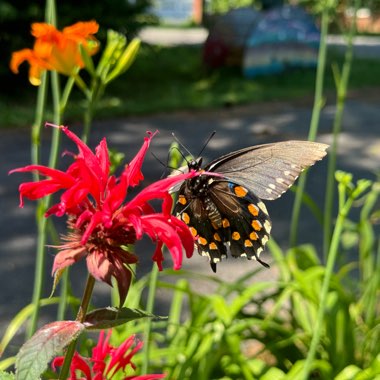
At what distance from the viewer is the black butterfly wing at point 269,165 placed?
115cm

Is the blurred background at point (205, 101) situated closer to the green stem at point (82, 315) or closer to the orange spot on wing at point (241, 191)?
the orange spot on wing at point (241, 191)

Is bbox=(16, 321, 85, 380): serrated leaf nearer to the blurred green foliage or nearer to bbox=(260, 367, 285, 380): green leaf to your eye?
bbox=(260, 367, 285, 380): green leaf

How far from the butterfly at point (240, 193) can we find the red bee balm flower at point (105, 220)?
189 millimetres

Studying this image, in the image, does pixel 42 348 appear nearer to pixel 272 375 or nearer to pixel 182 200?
pixel 182 200

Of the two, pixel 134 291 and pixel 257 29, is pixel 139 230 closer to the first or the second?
pixel 134 291

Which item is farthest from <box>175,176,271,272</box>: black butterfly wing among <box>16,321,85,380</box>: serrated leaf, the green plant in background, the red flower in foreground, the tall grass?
the green plant in background

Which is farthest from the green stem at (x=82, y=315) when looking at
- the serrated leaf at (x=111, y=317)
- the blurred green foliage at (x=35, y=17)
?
the blurred green foliage at (x=35, y=17)

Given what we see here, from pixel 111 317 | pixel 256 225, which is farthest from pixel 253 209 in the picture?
pixel 111 317

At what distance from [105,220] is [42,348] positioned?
17 cm

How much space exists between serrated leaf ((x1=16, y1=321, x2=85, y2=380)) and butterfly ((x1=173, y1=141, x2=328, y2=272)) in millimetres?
294

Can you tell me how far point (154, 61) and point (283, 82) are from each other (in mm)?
2473

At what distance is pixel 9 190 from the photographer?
5238 millimetres

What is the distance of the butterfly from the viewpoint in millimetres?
1149

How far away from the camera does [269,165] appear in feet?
3.80
